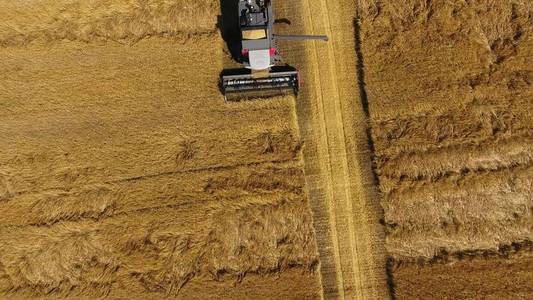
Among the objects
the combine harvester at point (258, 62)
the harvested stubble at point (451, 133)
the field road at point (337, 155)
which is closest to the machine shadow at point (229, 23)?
the combine harvester at point (258, 62)

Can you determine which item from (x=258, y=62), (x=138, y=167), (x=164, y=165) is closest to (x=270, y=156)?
(x=258, y=62)

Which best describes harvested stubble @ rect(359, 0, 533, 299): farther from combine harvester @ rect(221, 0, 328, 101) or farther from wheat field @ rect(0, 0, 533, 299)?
combine harvester @ rect(221, 0, 328, 101)

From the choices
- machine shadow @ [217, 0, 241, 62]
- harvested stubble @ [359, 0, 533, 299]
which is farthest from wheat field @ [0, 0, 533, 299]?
machine shadow @ [217, 0, 241, 62]

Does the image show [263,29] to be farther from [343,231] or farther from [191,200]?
[343,231]

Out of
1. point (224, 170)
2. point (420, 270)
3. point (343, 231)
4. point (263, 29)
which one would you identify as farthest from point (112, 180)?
point (420, 270)

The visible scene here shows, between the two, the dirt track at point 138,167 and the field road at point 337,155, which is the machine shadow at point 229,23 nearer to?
the dirt track at point 138,167
